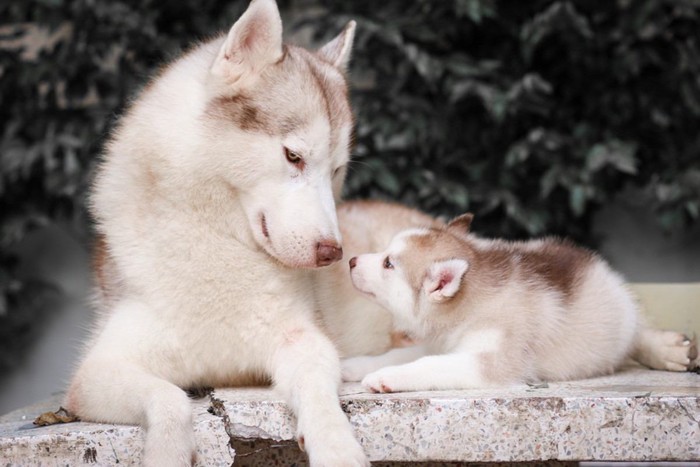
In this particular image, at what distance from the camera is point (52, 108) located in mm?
5445

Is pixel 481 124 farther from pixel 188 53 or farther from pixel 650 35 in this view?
pixel 188 53

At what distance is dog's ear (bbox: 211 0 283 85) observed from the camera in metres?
2.68

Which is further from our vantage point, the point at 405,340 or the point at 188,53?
the point at 405,340

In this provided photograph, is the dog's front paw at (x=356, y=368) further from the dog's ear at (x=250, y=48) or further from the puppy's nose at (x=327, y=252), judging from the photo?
the dog's ear at (x=250, y=48)

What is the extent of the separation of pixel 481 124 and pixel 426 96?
382 millimetres

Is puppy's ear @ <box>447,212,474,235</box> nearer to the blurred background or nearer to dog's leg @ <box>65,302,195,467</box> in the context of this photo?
dog's leg @ <box>65,302,195,467</box>

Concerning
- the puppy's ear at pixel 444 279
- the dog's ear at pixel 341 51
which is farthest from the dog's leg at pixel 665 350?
the dog's ear at pixel 341 51

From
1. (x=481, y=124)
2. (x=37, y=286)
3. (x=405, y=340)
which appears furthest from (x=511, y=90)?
(x=37, y=286)

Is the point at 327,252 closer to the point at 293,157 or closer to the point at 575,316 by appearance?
the point at 293,157

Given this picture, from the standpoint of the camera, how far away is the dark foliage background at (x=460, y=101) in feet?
16.3

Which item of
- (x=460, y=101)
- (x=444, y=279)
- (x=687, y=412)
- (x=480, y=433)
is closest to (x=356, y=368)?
(x=444, y=279)

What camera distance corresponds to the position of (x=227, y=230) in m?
2.74

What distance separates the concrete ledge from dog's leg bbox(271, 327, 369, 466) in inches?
3.6

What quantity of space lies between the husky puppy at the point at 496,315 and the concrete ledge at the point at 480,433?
20 centimetres
